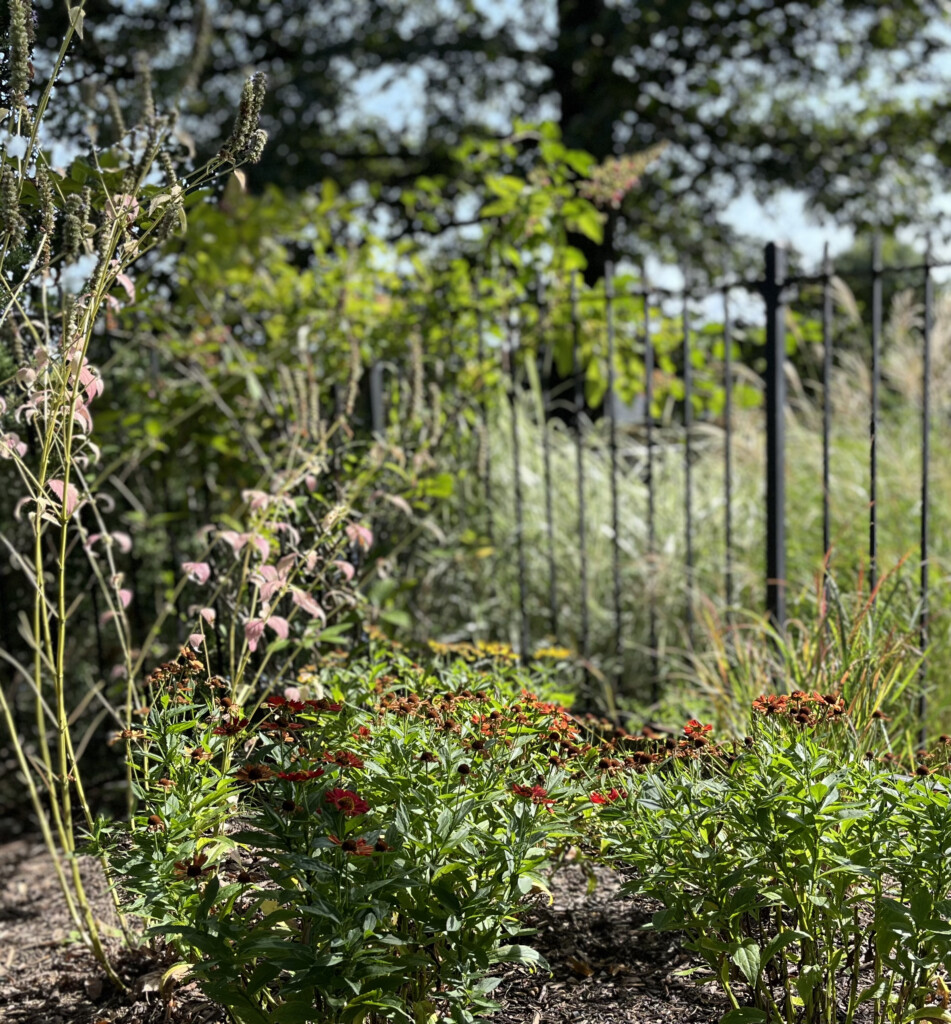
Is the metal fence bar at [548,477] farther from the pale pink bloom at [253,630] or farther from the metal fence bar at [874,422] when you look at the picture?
the pale pink bloom at [253,630]

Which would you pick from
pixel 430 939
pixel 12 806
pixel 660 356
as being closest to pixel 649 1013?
pixel 430 939

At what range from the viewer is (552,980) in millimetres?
2199

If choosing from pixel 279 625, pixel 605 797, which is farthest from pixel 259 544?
pixel 605 797

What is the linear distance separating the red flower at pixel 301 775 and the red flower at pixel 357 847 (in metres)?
0.11

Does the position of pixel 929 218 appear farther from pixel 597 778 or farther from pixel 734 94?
pixel 597 778

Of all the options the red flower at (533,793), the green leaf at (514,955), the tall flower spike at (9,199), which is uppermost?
the tall flower spike at (9,199)

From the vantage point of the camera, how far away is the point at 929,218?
1173cm

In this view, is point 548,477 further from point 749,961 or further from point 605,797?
point 749,961

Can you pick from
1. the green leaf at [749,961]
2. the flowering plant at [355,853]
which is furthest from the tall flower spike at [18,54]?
the green leaf at [749,961]

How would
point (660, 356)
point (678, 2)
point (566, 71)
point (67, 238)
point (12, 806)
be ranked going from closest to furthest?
point (67, 238)
point (12, 806)
point (660, 356)
point (678, 2)
point (566, 71)

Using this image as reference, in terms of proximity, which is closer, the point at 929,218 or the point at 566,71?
the point at 566,71

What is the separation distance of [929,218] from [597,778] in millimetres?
11377

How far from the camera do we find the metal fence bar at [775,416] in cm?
382

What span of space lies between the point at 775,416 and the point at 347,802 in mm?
2624
